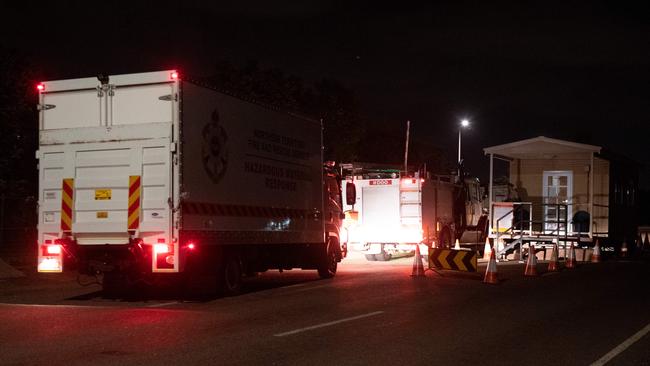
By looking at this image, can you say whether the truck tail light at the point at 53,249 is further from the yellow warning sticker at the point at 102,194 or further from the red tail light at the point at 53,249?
the yellow warning sticker at the point at 102,194

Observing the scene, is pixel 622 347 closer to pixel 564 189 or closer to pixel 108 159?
pixel 108 159

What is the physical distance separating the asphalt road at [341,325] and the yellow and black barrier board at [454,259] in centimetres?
104

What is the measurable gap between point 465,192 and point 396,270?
9146mm

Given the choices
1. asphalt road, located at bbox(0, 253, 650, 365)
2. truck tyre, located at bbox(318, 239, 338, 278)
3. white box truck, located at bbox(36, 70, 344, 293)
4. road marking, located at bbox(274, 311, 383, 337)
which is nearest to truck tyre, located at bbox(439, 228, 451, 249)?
truck tyre, located at bbox(318, 239, 338, 278)

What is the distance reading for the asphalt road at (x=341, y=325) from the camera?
330 inches

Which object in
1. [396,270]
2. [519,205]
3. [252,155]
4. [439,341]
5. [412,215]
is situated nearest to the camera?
[439,341]

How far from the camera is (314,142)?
17969 millimetres

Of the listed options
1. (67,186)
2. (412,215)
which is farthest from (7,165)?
(412,215)

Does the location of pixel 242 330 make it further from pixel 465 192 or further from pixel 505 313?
pixel 465 192

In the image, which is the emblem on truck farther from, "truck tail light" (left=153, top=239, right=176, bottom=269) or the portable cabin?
the portable cabin

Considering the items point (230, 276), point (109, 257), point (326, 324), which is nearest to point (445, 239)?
point (230, 276)

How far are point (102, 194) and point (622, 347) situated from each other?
8.44 m

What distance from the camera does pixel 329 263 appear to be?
18828 mm

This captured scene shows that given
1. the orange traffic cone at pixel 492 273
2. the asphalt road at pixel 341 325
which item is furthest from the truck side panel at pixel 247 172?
the orange traffic cone at pixel 492 273
